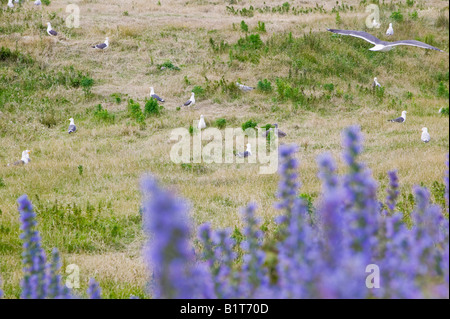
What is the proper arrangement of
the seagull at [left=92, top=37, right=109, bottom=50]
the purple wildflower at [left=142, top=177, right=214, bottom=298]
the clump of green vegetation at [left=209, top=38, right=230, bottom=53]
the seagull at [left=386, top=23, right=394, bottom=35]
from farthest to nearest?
the seagull at [left=386, top=23, right=394, bottom=35], the seagull at [left=92, top=37, right=109, bottom=50], the clump of green vegetation at [left=209, top=38, right=230, bottom=53], the purple wildflower at [left=142, top=177, right=214, bottom=298]

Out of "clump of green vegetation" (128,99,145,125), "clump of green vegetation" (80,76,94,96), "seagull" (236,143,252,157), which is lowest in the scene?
"seagull" (236,143,252,157)

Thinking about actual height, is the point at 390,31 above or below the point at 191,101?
above

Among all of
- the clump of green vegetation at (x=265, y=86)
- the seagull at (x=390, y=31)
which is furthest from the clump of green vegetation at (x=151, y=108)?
the seagull at (x=390, y=31)

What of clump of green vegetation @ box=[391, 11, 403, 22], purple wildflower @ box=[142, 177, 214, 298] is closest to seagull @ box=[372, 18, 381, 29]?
clump of green vegetation @ box=[391, 11, 403, 22]

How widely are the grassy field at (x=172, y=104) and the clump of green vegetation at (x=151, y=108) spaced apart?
0.61ft

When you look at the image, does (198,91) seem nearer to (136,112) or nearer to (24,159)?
(136,112)

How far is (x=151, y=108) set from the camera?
551 inches

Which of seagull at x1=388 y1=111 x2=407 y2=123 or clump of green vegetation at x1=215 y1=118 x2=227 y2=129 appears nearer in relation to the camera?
clump of green vegetation at x1=215 y1=118 x2=227 y2=129

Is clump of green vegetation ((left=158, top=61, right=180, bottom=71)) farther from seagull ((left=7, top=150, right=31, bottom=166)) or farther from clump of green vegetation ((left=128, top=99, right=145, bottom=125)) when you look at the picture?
seagull ((left=7, top=150, right=31, bottom=166))

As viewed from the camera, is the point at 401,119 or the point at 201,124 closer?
the point at 201,124

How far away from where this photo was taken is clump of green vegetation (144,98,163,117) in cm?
1394

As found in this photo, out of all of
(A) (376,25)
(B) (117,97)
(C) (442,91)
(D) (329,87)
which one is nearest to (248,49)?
(D) (329,87)

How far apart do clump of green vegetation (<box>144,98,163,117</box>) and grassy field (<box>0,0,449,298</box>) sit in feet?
0.61

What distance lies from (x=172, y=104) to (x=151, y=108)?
115 centimetres
